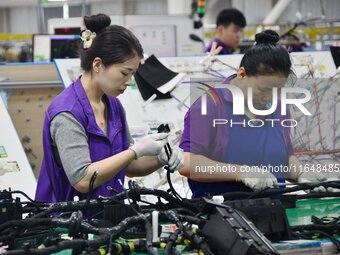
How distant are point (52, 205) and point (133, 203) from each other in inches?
8.0

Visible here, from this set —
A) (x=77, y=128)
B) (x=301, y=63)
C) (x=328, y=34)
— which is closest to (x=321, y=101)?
(x=301, y=63)

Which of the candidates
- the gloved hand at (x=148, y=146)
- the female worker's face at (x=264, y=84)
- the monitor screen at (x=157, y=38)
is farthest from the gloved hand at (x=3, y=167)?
the monitor screen at (x=157, y=38)

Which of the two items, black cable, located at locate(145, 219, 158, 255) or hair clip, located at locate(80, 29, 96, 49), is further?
hair clip, located at locate(80, 29, 96, 49)

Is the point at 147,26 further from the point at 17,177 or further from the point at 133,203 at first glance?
the point at 133,203

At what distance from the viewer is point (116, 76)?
7.34ft

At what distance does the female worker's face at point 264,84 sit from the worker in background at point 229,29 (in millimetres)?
3019

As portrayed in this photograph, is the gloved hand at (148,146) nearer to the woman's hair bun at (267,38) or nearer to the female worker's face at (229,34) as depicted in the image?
the woman's hair bun at (267,38)

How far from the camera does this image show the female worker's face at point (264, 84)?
Answer: 7.38 ft

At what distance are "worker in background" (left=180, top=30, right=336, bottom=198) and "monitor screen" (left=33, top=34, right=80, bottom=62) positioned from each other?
4057 mm

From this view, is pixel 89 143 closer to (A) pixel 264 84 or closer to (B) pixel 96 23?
(B) pixel 96 23

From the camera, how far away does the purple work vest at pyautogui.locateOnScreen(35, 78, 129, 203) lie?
219 centimetres

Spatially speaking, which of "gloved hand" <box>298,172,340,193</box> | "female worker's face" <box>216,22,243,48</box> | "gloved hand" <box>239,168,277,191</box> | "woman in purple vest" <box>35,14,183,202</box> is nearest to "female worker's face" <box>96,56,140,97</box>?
"woman in purple vest" <box>35,14,183,202</box>

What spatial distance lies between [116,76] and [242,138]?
1.51ft

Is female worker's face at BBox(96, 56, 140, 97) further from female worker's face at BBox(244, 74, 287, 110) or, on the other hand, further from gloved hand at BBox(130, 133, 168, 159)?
female worker's face at BBox(244, 74, 287, 110)
